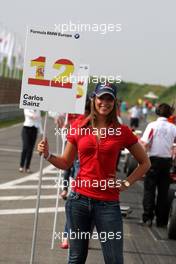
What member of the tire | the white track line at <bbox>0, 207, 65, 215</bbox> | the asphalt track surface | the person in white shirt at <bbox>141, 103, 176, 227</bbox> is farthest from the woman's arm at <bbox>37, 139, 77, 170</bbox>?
the white track line at <bbox>0, 207, 65, 215</bbox>

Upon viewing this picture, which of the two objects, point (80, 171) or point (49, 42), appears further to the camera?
point (49, 42)

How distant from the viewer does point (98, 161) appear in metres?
6.27

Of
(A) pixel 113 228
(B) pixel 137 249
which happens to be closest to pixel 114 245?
(A) pixel 113 228

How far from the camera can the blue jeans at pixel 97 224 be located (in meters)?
6.18

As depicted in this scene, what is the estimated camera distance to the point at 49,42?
7.72 meters

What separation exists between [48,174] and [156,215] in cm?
660

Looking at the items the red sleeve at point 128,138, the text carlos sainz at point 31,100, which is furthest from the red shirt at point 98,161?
the text carlos sainz at point 31,100

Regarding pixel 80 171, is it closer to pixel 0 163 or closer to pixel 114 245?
pixel 114 245

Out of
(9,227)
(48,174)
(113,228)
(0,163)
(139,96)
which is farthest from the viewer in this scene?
(139,96)

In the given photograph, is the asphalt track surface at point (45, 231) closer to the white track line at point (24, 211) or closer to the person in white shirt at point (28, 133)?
the white track line at point (24, 211)

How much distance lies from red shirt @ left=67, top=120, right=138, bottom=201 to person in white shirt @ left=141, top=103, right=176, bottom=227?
17.5 feet

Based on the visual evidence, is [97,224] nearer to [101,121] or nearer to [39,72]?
[101,121]

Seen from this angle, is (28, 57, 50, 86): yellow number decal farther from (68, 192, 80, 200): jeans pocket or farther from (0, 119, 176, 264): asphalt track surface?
(0, 119, 176, 264): asphalt track surface

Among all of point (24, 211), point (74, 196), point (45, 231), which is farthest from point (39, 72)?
point (24, 211)
